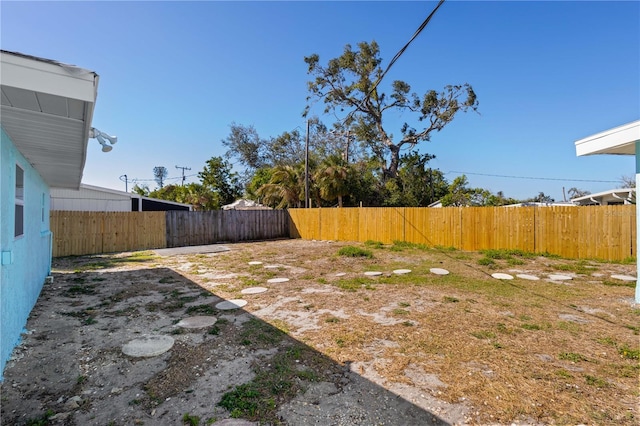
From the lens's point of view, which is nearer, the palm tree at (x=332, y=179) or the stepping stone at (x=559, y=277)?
the stepping stone at (x=559, y=277)

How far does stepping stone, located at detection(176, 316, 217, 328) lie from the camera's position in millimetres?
3797

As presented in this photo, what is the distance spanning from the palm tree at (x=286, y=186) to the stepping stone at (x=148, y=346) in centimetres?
1540

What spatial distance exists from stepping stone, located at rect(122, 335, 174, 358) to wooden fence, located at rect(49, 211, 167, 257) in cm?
950

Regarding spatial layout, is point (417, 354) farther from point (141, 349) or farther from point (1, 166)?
point (1, 166)

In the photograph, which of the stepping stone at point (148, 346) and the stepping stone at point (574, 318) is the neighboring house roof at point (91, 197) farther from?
the stepping stone at point (574, 318)

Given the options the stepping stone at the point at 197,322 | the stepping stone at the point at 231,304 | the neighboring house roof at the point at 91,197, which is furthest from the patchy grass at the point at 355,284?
the neighboring house roof at the point at 91,197

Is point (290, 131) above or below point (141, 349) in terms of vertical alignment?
above

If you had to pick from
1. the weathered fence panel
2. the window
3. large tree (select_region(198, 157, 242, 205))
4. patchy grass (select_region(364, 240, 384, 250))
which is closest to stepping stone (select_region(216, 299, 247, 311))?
the window

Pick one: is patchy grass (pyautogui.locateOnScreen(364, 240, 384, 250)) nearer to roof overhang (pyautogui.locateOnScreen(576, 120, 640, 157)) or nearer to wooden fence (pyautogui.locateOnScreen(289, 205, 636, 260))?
wooden fence (pyautogui.locateOnScreen(289, 205, 636, 260))

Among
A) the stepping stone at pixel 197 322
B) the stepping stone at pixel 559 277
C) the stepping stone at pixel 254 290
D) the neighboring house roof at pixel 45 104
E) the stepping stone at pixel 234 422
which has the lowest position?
the stepping stone at pixel 254 290

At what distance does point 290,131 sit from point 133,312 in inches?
989

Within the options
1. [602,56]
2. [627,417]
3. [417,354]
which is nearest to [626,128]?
[627,417]

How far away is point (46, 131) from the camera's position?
2.76 metres

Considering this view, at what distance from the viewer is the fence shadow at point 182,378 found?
209cm
